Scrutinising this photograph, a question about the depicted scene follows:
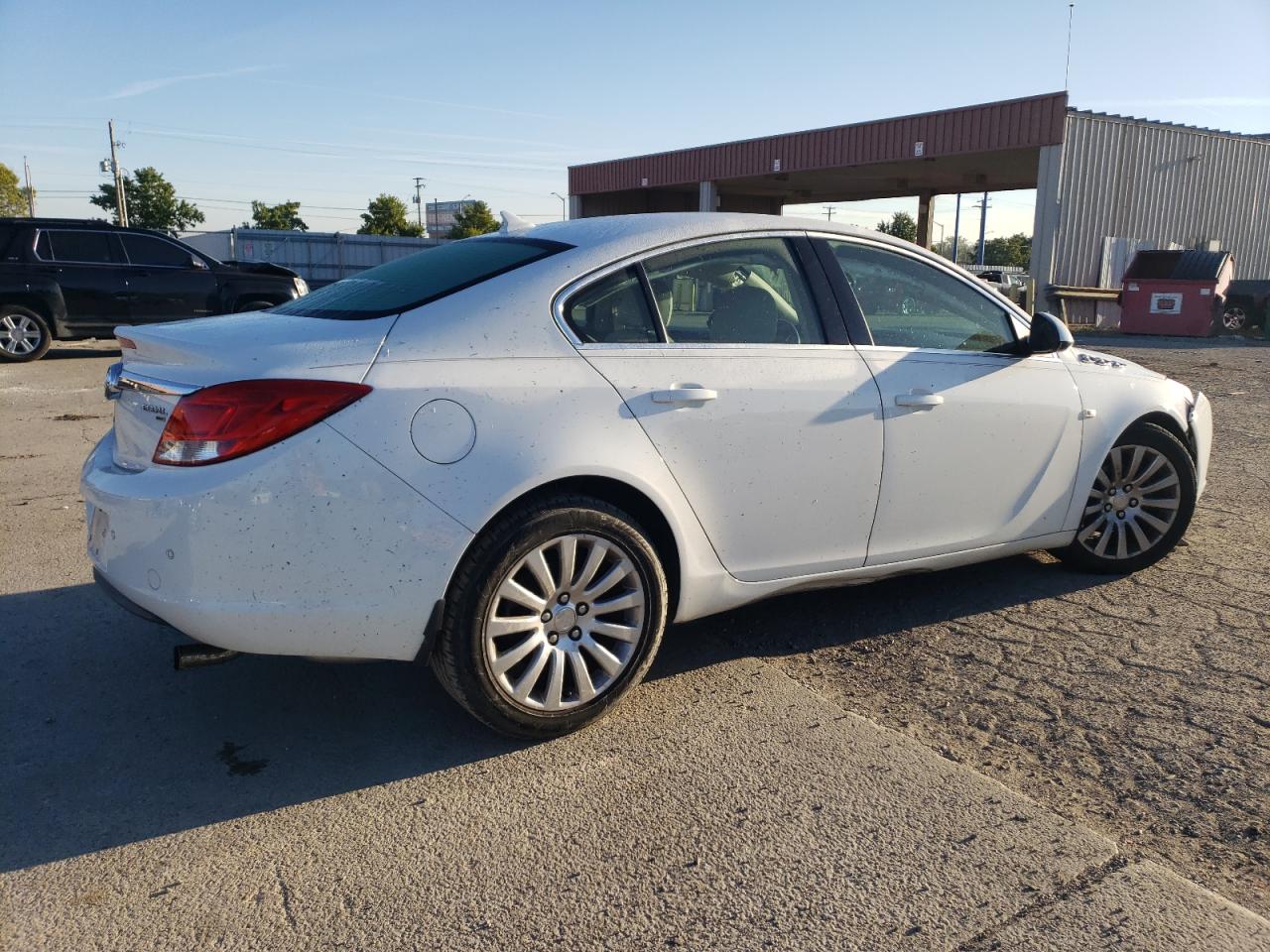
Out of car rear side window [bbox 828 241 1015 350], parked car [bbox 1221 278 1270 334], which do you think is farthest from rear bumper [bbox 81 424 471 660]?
parked car [bbox 1221 278 1270 334]

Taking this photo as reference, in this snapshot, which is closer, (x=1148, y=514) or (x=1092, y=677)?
(x=1092, y=677)

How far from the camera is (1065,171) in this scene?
992 inches

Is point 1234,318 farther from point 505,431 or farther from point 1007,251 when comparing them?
point 1007,251

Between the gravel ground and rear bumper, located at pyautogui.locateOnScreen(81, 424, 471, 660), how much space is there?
5.12 ft

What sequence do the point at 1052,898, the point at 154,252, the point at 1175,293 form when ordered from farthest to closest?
the point at 1175,293, the point at 154,252, the point at 1052,898

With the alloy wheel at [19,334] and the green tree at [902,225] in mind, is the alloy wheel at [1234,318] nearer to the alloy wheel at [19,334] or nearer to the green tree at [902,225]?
the alloy wheel at [19,334]

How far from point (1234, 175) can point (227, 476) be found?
33910 millimetres

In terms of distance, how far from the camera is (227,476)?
2.75m

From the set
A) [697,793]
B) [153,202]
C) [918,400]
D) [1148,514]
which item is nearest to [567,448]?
[697,793]

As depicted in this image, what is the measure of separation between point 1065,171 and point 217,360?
1033 inches

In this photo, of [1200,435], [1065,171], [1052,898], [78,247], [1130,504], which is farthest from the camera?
[1065,171]

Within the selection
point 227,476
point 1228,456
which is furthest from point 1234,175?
point 227,476

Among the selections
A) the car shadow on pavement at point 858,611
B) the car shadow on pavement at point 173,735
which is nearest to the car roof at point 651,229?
the car shadow on pavement at point 858,611

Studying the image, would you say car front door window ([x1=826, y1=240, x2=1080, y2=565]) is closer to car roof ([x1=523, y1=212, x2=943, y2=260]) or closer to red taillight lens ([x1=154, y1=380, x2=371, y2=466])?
car roof ([x1=523, y1=212, x2=943, y2=260])
